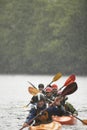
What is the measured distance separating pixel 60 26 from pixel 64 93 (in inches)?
2378

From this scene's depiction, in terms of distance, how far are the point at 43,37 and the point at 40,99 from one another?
66547mm

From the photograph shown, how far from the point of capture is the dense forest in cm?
7931

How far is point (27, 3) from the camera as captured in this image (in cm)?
8662

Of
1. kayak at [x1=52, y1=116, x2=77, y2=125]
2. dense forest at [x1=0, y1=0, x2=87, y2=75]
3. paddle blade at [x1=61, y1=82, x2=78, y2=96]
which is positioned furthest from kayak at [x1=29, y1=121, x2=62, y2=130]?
dense forest at [x1=0, y1=0, x2=87, y2=75]

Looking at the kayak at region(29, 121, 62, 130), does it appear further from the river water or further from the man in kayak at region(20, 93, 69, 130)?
the river water

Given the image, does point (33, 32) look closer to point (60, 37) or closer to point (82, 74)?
point (60, 37)

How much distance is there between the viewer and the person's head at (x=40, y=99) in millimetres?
17516

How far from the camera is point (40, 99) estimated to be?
1755 centimetres

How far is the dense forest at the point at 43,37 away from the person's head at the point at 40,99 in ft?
191

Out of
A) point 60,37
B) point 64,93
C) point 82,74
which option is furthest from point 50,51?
point 64,93

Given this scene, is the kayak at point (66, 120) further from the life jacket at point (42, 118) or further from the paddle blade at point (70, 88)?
the life jacket at point (42, 118)

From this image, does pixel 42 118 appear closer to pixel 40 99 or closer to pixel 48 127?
pixel 48 127

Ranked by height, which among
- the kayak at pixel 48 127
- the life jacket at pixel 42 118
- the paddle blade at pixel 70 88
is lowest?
the kayak at pixel 48 127

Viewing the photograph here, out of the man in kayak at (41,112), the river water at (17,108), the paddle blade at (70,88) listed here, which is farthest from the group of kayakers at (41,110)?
the river water at (17,108)
